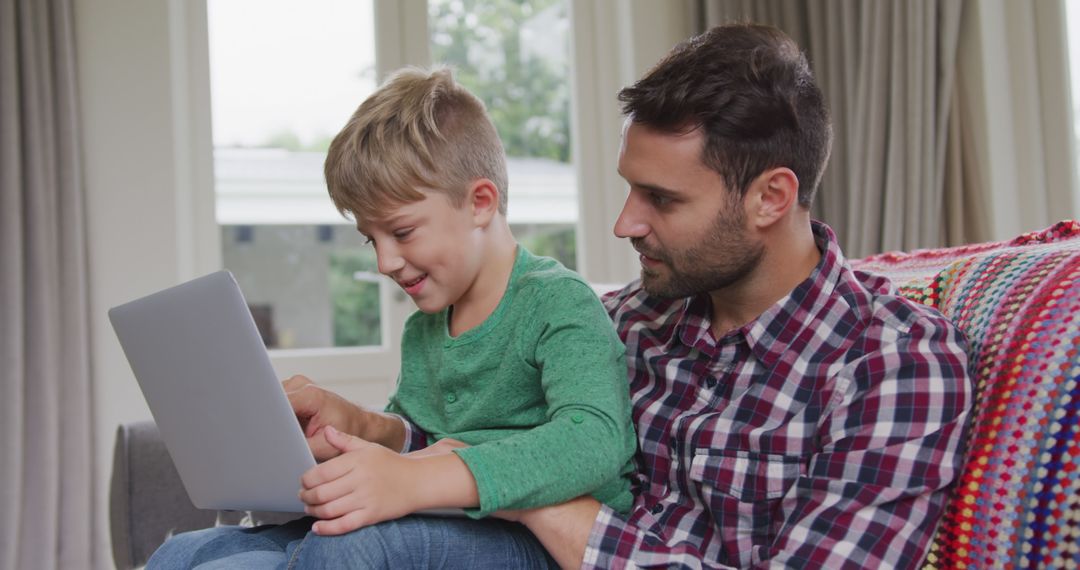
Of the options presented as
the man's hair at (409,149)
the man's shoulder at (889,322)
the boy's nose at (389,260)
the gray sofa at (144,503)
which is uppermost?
the man's hair at (409,149)

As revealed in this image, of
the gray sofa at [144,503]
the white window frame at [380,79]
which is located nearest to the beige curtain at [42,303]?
the white window frame at [380,79]

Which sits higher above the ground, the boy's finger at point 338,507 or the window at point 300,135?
the window at point 300,135

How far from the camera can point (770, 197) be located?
1.20 meters

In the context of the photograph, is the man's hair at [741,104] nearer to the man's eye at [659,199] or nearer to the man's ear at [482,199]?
the man's eye at [659,199]

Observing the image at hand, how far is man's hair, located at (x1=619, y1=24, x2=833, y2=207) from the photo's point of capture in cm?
117

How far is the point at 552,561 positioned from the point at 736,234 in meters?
0.45

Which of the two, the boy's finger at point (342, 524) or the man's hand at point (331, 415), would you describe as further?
the man's hand at point (331, 415)

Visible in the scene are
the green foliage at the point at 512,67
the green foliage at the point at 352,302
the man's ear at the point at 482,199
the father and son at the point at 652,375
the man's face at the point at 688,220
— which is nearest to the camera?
the father and son at the point at 652,375

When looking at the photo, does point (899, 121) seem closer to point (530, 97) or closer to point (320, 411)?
point (530, 97)

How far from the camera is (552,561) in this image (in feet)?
3.83

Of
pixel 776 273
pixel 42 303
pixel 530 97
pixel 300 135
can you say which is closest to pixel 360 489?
pixel 776 273

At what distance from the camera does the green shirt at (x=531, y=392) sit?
3.36 feet

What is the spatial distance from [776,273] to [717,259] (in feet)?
0.29

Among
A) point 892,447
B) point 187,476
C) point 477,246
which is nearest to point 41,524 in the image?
point 187,476
